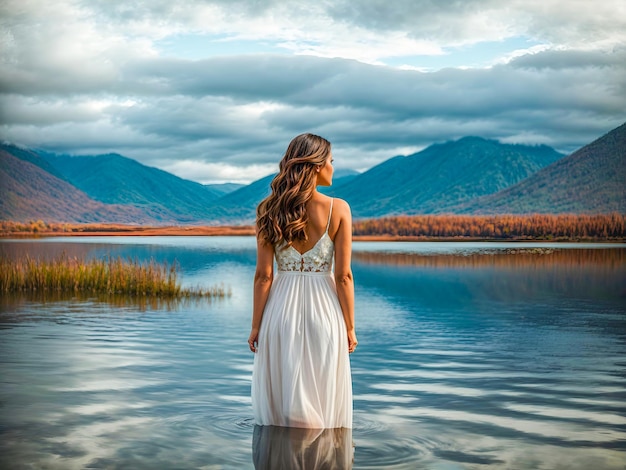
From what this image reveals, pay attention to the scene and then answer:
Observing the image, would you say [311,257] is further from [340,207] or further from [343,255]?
[340,207]

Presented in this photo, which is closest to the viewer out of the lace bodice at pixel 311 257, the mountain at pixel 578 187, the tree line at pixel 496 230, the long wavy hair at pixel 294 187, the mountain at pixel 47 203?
the long wavy hair at pixel 294 187

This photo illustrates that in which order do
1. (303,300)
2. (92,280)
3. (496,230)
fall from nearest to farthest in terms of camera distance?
(303,300), (92,280), (496,230)

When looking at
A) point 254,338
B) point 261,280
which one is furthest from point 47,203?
point 261,280

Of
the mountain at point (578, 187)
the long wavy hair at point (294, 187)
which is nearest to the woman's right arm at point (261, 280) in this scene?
the long wavy hair at point (294, 187)

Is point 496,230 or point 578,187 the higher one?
point 578,187

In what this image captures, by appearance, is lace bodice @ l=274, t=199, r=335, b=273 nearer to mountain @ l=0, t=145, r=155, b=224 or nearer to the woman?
the woman

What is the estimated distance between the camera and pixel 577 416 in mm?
7434

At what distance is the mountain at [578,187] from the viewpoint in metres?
138

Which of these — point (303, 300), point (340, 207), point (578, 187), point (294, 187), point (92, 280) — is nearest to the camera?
point (294, 187)

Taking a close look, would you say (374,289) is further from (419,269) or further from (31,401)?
(31,401)

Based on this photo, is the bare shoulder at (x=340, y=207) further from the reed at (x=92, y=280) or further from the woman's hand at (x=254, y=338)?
the reed at (x=92, y=280)

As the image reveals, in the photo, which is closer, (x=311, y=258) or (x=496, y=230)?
(x=311, y=258)

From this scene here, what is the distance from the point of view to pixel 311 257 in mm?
5918

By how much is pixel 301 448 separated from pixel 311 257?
1.30m
